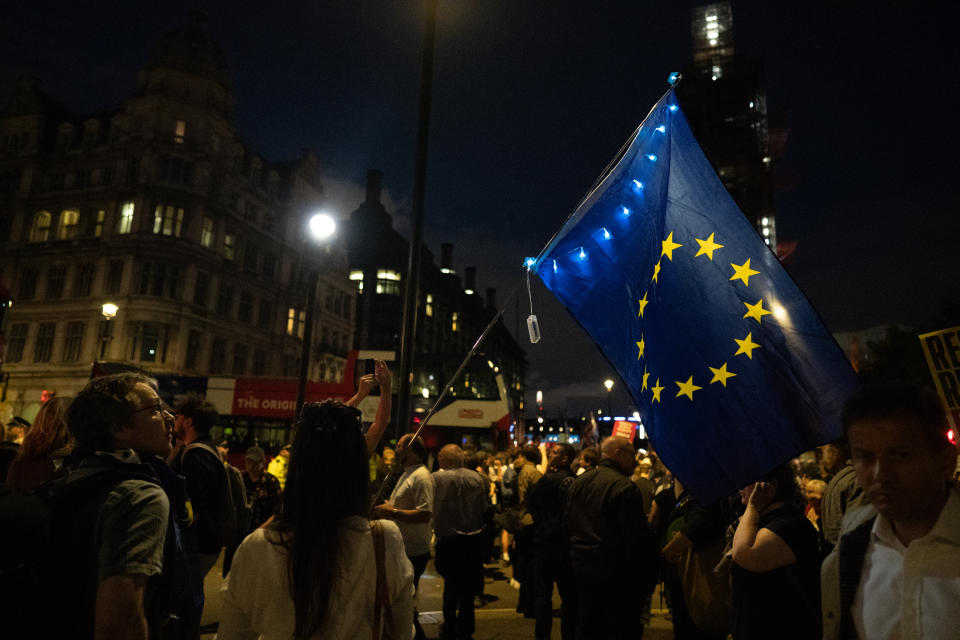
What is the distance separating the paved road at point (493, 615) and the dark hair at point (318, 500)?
18.4 ft

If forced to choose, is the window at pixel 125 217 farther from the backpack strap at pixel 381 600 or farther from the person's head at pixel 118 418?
the backpack strap at pixel 381 600

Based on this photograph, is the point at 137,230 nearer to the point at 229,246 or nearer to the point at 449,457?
the point at 229,246

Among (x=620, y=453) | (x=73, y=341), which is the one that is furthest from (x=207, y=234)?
(x=620, y=453)

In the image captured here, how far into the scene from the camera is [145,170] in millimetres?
37312

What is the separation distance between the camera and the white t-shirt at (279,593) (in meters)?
2.16

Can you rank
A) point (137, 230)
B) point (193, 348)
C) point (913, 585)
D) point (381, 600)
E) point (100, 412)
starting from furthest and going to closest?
point (193, 348) → point (137, 230) → point (100, 412) → point (381, 600) → point (913, 585)

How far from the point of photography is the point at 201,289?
38.9m

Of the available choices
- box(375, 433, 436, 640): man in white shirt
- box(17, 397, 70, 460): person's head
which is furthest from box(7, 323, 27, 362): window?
box(375, 433, 436, 640): man in white shirt

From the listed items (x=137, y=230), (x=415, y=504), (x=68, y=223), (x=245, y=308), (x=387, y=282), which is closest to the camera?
(x=415, y=504)

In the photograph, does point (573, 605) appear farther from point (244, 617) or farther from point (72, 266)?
point (72, 266)

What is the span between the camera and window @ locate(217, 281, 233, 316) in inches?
1592

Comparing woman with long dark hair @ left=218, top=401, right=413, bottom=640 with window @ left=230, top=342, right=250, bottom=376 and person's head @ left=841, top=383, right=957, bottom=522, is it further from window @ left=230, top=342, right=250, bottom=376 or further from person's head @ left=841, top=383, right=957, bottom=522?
window @ left=230, top=342, right=250, bottom=376

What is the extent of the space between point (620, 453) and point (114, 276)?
39.5 metres

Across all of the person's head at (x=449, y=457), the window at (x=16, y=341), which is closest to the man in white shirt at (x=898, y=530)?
the person's head at (x=449, y=457)
